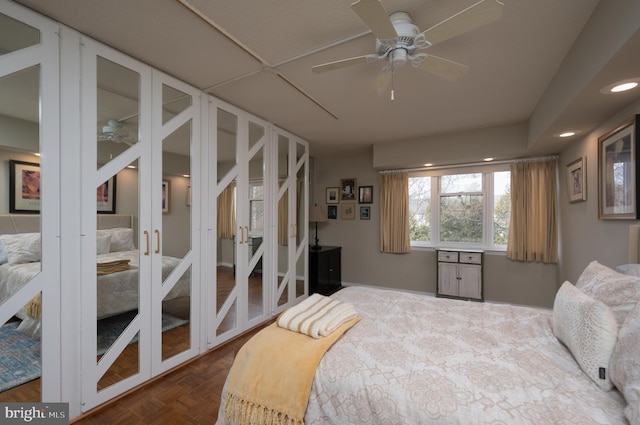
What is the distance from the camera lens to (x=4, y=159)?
5.12ft

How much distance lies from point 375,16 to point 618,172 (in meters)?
2.35

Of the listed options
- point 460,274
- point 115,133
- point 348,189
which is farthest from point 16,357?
point 460,274

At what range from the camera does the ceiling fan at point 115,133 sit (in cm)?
189

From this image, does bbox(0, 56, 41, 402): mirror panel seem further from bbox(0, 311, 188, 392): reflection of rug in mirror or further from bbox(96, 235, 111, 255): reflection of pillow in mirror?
bbox(96, 235, 111, 255): reflection of pillow in mirror

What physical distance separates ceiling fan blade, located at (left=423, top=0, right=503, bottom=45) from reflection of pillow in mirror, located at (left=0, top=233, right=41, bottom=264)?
256 cm

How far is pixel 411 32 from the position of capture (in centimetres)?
158

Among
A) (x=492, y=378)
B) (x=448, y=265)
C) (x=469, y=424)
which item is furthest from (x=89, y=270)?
(x=448, y=265)

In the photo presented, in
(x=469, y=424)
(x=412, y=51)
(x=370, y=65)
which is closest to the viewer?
(x=469, y=424)

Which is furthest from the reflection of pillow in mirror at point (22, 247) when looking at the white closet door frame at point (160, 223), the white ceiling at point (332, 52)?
the white ceiling at point (332, 52)

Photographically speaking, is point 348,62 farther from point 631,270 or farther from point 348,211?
point 348,211

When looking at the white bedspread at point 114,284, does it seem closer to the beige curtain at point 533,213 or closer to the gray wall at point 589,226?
the gray wall at point 589,226

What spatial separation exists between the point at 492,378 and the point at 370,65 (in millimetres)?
2158

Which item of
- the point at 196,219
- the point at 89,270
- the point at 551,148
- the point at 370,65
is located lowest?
the point at 89,270

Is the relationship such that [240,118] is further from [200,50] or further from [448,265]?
[448,265]
